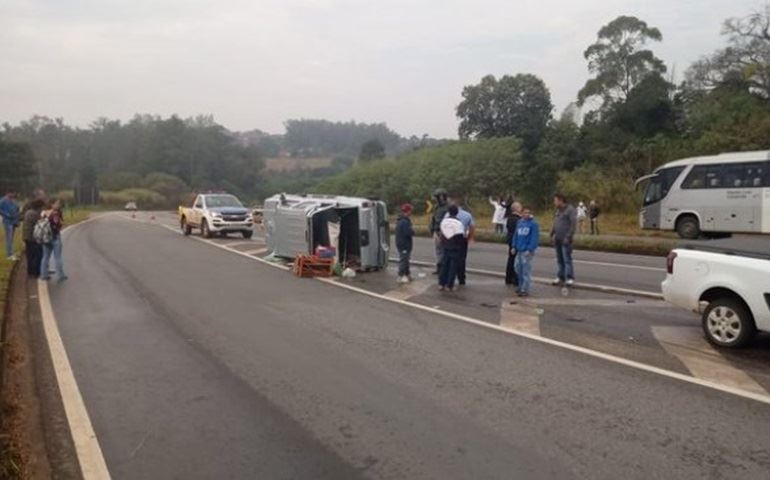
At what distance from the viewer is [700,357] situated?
7746 millimetres

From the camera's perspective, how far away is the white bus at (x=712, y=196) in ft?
78.5

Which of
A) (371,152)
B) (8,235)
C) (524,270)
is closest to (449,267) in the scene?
(524,270)

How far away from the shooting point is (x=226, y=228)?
86.1 feet

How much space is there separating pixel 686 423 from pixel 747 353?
2.86 meters

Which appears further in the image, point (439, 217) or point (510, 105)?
point (510, 105)

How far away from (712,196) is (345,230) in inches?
616

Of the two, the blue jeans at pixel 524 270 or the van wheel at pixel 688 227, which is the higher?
the van wheel at pixel 688 227

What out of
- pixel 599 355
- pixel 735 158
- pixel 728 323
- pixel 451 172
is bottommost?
pixel 599 355

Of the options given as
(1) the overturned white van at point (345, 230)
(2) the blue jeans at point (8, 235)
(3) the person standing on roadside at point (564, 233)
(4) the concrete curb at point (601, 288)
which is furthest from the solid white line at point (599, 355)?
(2) the blue jeans at point (8, 235)

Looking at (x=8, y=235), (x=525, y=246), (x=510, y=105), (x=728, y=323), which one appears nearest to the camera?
(x=728, y=323)

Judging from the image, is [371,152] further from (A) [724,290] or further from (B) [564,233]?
(A) [724,290]

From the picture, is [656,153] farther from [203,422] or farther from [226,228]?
[203,422]

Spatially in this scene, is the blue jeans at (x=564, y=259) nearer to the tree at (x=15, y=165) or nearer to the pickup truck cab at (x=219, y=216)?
the pickup truck cab at (x=219, y=216)

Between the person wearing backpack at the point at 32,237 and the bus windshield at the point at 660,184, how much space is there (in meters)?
21.6
